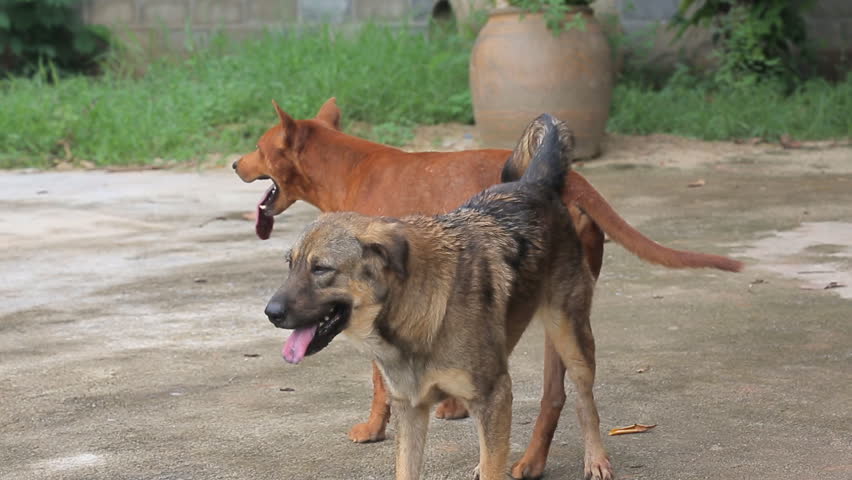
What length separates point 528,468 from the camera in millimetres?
4188

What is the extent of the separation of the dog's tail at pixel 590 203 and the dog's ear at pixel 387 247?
887mm

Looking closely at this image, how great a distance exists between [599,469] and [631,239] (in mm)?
915

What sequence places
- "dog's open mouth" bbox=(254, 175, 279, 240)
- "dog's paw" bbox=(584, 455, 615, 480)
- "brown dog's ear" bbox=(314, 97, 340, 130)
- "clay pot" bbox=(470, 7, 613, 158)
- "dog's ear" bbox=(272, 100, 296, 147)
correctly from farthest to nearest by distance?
"clay pot" bbox=(470, 7, 613, 158) < "brown dog's ear" bbox=(314, 97, 340, 130) < "dog's open mouth" bbox=(254, 175, 279, 240) < "dog's ear" bbox=(272, 100, 296, 147) < "dog's paw" bbox=(584, 455, 615, 480)

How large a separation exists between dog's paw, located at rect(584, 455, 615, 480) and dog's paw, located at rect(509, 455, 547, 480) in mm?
171

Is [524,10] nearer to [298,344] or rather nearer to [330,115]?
[330,115]

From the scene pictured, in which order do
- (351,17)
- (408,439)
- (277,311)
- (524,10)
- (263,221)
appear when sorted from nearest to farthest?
(277,311), (408,439), (263,221), (524,10), (351,17)

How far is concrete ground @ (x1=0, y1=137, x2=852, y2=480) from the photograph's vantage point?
14.2ft

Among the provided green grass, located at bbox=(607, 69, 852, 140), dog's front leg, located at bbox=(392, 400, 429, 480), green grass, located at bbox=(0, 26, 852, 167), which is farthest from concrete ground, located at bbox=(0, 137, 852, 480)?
green grass, located at bbox=(607, 69, 852, 140)

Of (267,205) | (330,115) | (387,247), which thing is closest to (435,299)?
(387,247)

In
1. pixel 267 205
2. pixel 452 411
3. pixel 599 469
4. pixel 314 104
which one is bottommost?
pixel 314 104

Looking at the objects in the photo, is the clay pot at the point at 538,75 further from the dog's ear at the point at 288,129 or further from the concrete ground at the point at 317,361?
the dog's ear at the point at 288,129

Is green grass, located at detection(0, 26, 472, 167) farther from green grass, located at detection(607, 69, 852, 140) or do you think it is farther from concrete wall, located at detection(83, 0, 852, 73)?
green grass, located at detection(607, 69, 852, 140)

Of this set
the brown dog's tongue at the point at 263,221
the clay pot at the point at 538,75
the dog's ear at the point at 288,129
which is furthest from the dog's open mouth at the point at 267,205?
the clay pot at the point at 538,75

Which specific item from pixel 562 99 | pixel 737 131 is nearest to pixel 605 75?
pixel 562 99
